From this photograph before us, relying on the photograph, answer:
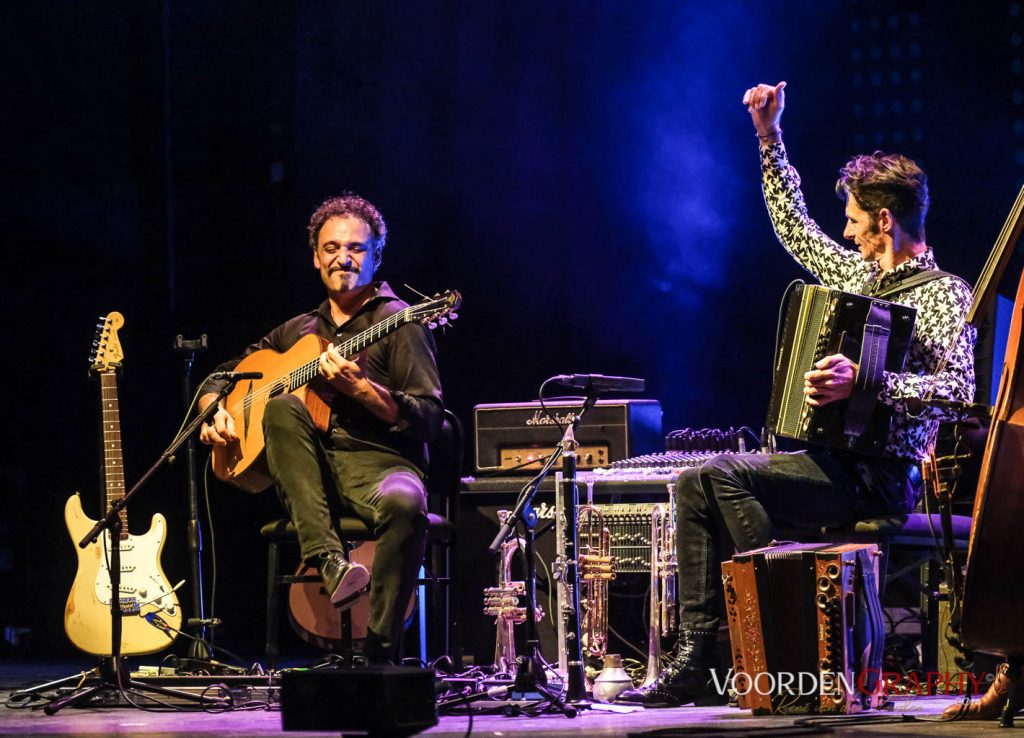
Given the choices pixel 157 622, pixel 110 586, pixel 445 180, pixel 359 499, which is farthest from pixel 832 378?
pixel 445 180

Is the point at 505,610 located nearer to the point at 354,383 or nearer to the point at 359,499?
the point at 359,499

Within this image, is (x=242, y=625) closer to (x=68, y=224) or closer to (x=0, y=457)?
(x=0, y=457)

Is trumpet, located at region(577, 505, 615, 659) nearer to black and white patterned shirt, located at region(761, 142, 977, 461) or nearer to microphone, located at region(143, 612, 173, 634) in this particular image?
black and white patterned shirt, located at region(761, 142, 977, 461)

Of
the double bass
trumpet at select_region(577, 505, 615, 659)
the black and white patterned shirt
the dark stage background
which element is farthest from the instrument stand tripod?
the double bass

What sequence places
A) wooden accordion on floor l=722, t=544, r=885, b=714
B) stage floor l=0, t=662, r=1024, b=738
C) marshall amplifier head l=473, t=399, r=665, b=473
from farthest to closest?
marshall amplifier head l=473, t=399, r=665, b=473
wooden accordion on floor l=722, t=544, r=885, b=714
stage floor l=0, t=662, r=1024, b=738

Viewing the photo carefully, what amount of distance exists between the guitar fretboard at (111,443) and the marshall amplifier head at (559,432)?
146 cm

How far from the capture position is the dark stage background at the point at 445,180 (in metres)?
A: 5.89

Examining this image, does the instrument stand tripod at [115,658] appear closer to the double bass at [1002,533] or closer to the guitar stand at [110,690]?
the guitar stand at [110,690]

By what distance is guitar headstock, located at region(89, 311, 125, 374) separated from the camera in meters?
4.86

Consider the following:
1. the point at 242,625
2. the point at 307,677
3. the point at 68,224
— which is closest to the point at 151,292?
the point at 68,224

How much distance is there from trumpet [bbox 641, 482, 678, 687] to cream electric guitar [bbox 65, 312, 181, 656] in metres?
1.90

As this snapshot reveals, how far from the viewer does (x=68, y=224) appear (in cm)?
701

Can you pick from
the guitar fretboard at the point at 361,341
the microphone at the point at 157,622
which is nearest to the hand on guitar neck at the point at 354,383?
the guitar fretboard at the point at 361,341

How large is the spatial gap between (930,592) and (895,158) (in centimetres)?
154
